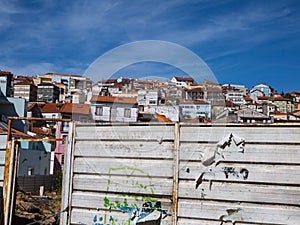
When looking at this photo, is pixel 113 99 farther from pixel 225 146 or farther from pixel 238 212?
pixel 238 212

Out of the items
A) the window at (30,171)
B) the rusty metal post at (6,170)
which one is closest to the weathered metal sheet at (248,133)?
the rusty metal post at (6,170)

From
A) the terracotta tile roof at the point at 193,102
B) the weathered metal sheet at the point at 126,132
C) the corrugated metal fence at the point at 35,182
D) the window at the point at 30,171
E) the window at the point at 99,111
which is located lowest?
the corrugated metal fence at the point at 35,182

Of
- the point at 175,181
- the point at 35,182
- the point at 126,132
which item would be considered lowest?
the point at 35,182

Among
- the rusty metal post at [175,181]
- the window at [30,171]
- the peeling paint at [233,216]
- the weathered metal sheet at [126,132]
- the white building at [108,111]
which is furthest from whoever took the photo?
the window at [30,171]

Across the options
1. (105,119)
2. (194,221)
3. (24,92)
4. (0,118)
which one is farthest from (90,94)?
(24,92)

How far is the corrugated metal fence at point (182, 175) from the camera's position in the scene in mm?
4594

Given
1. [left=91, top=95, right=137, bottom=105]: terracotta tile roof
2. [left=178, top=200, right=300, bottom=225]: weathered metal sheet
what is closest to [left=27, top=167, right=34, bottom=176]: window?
[left=91, top=95, right=137, bottom=105]: terracotta tile roof

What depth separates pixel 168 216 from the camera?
16.5 ft

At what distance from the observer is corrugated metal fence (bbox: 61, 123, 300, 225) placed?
4.59m

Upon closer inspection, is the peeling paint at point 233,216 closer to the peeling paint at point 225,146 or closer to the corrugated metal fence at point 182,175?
the corrugated metal fence at point 182,175

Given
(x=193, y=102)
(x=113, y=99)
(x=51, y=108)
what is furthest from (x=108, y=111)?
(x=51, y=108)

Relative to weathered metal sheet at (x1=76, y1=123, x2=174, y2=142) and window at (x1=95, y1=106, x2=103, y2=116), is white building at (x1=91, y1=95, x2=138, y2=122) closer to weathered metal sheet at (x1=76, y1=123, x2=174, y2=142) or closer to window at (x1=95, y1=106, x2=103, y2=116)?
window at (x1=95, y1=106, x2=103, y2=116)

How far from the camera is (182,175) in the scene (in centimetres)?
498

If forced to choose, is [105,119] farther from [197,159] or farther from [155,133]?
[197,159]
